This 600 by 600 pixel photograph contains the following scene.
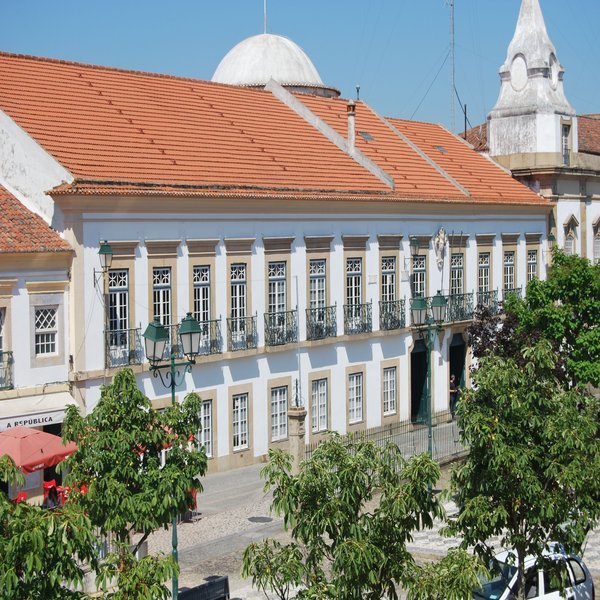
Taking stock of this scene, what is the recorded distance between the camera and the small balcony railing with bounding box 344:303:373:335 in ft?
102

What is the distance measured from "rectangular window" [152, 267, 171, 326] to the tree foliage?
27.7ft

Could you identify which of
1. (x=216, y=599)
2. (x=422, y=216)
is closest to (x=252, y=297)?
(x=422, y=216)

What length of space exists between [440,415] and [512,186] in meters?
9.37

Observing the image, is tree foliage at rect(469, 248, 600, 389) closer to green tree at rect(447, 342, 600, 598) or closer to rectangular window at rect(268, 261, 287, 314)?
rectangular window at rect(268, 261, 287, 314)

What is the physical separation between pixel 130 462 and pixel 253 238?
14.7 m

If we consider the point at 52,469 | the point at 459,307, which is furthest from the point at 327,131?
the point at 52,469

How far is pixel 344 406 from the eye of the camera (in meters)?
31.2

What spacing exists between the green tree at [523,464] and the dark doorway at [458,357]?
69.3 feet

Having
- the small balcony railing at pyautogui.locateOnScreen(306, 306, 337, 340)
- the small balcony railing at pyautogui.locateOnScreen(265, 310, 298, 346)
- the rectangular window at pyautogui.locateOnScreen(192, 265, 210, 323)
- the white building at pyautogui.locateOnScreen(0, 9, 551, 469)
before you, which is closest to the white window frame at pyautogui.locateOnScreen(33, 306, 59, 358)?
the white building at pyautogui.locateOnScreen(0, 9, 551, 469)

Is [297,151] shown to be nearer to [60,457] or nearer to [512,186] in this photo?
[512,186]

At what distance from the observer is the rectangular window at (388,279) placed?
3266cm

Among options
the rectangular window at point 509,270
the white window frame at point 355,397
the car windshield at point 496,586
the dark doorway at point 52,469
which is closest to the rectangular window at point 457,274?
the rectangular window at point 509,270

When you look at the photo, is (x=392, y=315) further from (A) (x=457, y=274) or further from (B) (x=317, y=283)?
(A) (x=457, y=274)

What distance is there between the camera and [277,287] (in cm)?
2911
